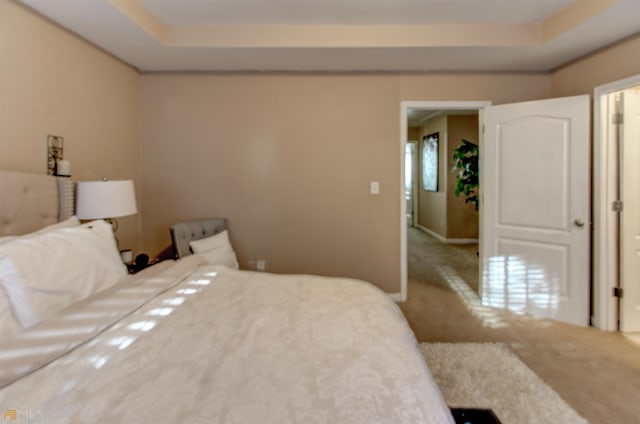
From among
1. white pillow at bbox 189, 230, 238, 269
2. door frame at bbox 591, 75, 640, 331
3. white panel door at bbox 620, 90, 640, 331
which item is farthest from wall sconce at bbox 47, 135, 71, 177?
white panel door at bbox 620, 90, 640, 331

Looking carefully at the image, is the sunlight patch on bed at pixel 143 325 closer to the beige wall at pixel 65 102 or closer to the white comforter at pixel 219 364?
the white comforter at pixel 219 364

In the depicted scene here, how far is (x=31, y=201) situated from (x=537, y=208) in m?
3.72

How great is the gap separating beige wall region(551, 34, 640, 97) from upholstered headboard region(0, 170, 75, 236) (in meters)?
4.07

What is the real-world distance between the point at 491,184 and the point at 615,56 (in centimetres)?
131

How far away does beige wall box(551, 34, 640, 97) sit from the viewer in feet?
8.15

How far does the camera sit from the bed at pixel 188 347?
0.86m

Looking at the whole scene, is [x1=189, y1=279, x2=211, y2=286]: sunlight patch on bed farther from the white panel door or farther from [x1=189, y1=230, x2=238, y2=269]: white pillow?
the white panel door

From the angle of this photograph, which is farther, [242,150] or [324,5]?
[242,150]

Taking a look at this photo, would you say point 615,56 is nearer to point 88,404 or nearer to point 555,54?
point 555,54

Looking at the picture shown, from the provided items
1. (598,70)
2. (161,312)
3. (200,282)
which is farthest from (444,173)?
(161,312)

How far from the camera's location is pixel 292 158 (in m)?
3.37

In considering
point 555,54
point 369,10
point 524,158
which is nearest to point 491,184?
point 524,158

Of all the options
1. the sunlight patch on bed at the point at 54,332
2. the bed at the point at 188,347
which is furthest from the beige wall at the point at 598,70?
the sunlight patch on bed at the point at 54,332

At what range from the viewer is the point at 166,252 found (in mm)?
3256
